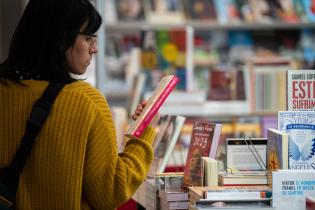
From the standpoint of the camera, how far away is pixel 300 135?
2.70 meters

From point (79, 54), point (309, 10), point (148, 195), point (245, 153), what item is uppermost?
point (309, 10)

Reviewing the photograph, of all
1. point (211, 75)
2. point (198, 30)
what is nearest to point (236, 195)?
point (211, 75)


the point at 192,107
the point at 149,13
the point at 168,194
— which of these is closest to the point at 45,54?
the point at 168,194

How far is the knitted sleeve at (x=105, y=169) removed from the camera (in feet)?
8.20

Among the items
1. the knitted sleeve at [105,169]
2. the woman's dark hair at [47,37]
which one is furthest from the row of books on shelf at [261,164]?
the woman's dark hair at [47,37]

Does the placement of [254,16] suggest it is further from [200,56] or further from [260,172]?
[260,172]

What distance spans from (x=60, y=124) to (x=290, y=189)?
29.2 inches

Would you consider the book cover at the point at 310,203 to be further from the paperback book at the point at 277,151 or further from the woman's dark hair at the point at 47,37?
the woman's dark hair at the point at 47,37

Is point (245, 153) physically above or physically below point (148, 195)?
above

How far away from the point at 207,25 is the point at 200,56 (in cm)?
30

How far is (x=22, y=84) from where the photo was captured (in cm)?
251

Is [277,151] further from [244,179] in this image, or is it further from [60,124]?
[60,124]

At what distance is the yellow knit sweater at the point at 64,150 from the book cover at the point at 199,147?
53 centimetres

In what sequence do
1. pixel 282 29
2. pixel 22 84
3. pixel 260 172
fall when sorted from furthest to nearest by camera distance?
pixel 282 29 → pixel 260 172 → pixel 22 84
